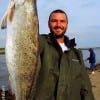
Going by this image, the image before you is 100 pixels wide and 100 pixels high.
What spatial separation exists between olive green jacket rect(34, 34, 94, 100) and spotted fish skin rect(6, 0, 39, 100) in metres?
0.73

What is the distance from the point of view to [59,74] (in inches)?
188

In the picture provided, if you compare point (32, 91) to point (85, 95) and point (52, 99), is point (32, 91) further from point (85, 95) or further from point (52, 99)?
point (85, 95)

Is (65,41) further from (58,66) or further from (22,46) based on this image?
(22,46)

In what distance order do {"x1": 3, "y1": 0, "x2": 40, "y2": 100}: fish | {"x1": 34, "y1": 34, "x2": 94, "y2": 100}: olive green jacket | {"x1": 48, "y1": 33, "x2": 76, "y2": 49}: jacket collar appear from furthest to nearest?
{"x1": 48, "y1": 33, "x2": 76, "y2": 49}: jacket collar, {"x1": 34, "y1": 34, "x2": 94, "y2": 100}: olive green jacket, {"x1": 3, "y1": 0, "x2": 40, "y2": 100}: fish

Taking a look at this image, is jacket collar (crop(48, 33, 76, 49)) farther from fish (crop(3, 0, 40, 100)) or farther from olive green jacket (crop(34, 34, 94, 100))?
fish (crop(3, 0, 40, 100))

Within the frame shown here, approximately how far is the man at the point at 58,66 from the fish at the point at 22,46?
733mm

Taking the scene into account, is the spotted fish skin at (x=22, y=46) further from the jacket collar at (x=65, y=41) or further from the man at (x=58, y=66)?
the jacket collar at (x=65, y=41)

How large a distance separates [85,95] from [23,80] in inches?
58.5

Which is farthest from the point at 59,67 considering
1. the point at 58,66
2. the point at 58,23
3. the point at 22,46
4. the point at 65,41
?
the point at 22,46

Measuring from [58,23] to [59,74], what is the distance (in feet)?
2.29

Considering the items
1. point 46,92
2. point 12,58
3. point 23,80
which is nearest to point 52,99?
point 46,92

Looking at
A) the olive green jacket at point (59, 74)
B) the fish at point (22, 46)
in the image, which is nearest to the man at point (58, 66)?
the olive green jacket at point (59, 74)

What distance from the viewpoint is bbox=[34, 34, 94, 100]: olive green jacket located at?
4707 mm

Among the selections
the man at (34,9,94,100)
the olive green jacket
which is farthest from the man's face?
the olive green jacket
